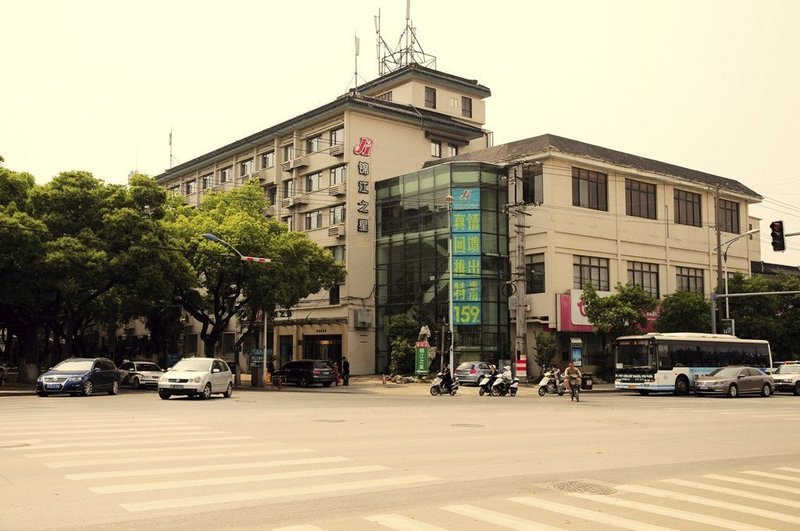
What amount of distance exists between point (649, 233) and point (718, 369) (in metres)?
18.5

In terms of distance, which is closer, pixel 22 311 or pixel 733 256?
pixel 22 311

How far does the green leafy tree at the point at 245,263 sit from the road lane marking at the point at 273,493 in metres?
32.4

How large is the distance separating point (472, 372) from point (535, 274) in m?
9.27

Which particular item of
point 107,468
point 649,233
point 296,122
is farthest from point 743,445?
point 296,122

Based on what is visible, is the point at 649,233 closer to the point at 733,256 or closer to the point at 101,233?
the point at 733,256

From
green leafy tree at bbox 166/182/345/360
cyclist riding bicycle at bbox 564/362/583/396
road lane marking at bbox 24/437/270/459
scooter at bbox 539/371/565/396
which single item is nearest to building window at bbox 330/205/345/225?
green leafy tree at bbox 166/182/345/360

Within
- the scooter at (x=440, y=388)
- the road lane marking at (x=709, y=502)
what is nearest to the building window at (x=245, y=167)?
the scooter at (x=440, y=388)

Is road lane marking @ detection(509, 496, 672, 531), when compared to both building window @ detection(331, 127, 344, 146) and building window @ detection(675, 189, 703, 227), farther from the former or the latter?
building window @ detection(675, 189, 703, 227)

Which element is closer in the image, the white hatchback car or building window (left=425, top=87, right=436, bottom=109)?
the white hatchback car

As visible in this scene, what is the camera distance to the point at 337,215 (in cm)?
5800

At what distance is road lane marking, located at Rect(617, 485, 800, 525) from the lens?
838cm

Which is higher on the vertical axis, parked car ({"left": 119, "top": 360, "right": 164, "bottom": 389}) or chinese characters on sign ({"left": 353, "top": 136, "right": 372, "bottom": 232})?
chinese characters on sign ({"left": 353, "top": 136, "right": 372, "bottom": 232})

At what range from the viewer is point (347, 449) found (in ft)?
43.7

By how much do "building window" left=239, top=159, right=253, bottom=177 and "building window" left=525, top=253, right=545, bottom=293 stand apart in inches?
1111
